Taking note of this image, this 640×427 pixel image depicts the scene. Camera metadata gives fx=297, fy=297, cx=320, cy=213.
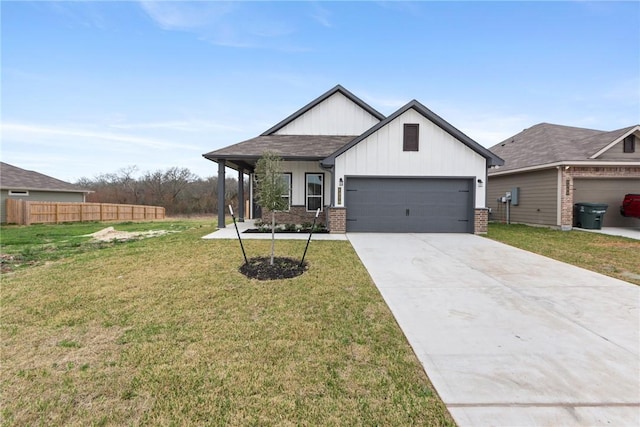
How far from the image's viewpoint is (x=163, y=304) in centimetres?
445

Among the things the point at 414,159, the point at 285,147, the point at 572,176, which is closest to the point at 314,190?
the point at 285,147

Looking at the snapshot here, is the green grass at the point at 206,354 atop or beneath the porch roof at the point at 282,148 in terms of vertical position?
beneath

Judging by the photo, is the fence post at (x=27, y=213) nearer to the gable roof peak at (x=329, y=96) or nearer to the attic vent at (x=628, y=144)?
the gable roof peak at (x=329, y=96)

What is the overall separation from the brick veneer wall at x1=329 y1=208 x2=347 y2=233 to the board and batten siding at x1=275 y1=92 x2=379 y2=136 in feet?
19.3

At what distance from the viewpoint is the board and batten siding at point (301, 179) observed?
46.4ft

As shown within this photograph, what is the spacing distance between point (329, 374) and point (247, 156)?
34.9 feet

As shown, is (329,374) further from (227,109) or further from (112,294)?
(227,109)

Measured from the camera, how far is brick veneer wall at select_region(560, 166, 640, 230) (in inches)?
525

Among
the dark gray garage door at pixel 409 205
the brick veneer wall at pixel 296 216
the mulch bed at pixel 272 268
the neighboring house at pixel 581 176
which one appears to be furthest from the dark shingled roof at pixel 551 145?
the mulch bed at pixel 272 268

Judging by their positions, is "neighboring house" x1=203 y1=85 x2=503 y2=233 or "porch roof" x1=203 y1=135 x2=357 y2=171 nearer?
"neighboring house" x1=203 y1=85 x2=503 y2=233

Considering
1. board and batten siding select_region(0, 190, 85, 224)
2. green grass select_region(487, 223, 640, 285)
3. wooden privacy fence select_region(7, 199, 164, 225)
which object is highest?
board and batten siding select_region(0, 190, 85, 224)

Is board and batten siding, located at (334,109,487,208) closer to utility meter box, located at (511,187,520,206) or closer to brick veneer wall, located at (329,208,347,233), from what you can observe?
brick veneer wall, located at (329,208,347,233)

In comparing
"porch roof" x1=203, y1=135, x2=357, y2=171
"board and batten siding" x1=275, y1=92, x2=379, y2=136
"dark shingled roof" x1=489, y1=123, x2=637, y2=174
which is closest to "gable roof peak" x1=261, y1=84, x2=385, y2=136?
"board and batten siding" x1=275, y1=92, x2=379, y2=136

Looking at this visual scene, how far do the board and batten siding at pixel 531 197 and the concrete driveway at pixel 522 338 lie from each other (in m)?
8.99
